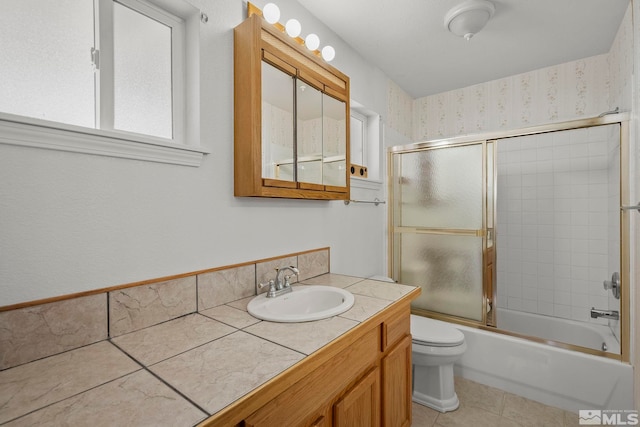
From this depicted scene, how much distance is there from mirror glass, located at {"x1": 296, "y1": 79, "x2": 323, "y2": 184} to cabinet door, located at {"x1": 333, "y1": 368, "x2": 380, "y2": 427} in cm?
97

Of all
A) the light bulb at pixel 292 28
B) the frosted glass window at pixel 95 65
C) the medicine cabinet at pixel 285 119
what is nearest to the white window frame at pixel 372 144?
the medicine cabinet at pixel 285 119

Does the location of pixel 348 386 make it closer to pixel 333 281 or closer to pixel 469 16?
pixel 333 281

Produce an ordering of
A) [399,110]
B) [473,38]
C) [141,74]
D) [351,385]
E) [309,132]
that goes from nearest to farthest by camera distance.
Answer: [351,385] → [141,74] → [309,132] → [473,38] → [399,110]

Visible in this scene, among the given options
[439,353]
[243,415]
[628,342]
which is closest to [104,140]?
[243,415]

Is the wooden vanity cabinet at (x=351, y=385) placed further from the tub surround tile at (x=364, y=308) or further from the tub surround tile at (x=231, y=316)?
the tub surround tile at (x=231, y=316)

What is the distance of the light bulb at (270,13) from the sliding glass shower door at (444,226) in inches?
61.8

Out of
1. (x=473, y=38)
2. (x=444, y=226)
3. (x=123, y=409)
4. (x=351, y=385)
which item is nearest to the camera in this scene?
(x=123, y=409)

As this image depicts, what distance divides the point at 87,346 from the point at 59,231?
349mm

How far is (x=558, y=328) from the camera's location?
251cm

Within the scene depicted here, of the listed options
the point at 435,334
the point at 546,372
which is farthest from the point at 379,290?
the point at 546,372

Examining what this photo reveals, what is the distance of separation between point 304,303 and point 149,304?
0.67 metres

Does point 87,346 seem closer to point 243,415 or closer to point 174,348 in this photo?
point 174,348

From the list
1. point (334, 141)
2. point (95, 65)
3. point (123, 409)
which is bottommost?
point (123, 409)

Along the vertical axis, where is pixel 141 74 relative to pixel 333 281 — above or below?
above
